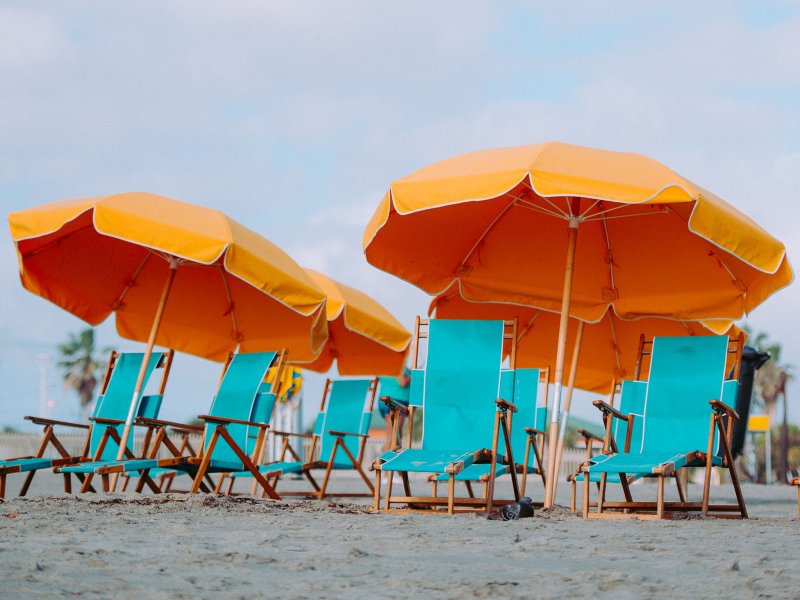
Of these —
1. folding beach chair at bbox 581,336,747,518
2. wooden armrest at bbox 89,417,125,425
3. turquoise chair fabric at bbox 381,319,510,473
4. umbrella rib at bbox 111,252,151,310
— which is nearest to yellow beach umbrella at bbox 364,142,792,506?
turquoise chair fabric at bbox 381,319,510,473

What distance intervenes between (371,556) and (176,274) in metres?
5.49

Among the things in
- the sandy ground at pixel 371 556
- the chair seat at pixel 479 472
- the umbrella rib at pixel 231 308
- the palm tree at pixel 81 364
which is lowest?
the sandy ground at pixel 371 556

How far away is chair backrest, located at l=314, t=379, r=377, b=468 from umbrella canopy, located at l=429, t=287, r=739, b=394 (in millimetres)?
1520

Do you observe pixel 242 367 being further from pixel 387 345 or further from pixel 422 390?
pixel 387 345

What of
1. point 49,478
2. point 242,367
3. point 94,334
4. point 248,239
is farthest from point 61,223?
point 94,334

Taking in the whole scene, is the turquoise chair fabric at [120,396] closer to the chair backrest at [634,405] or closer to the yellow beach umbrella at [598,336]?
the yellow beach umbrella at [598,336]

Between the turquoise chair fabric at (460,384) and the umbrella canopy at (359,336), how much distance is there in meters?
2.76

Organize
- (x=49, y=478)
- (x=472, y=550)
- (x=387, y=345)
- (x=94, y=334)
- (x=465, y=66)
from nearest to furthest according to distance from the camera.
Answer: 1. (x=472, y=550)
2. (x=387, y=345)
3. (x=465, y=66)
4. (x=49, y=478)
5. (x=94, y=334)

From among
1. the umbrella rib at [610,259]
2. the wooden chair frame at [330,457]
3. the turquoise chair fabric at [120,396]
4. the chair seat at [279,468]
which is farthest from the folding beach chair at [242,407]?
the umbrella rib at [610,259]

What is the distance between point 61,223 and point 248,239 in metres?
1.23

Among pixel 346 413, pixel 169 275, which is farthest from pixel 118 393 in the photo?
pixel 346 413

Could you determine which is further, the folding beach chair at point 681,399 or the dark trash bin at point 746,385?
the dark trash bin at point 746,385

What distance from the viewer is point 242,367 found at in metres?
6.96

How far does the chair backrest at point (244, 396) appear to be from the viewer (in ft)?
22.1
